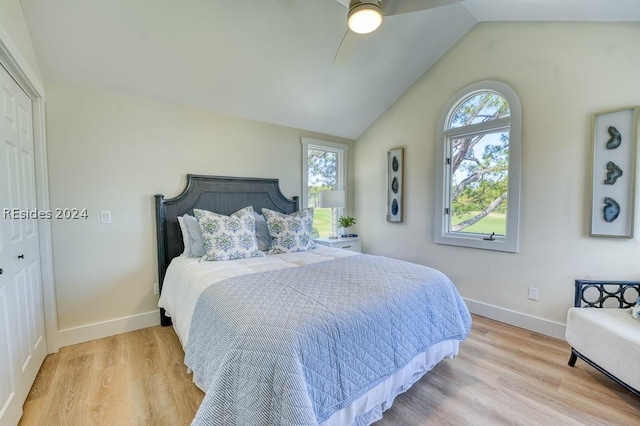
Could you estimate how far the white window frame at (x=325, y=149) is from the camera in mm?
3887

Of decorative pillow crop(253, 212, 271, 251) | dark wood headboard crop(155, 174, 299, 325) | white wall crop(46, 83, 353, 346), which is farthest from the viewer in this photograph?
decorative pillow crop(253, 212, 271, 251)

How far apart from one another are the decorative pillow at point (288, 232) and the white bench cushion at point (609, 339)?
230 cm

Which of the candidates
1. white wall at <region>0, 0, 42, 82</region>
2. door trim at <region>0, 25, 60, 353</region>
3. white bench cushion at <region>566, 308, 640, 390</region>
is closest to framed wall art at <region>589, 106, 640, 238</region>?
white bench cushion at <region>566, 308, 640, 390</region>

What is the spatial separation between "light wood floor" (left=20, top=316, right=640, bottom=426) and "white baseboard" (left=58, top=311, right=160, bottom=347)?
0.09m

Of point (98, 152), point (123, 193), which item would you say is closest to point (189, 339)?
point (123, 193)

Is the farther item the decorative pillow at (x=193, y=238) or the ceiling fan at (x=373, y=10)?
the decorative pillow at (x=193, y=238)

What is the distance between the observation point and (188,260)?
2.48 meters

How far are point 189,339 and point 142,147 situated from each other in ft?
6.63

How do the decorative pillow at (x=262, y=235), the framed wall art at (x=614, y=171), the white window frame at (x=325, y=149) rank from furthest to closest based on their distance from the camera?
the white window frame at (x=325, y=149) → the decorative pillow at (x=262, y=235) → the framed wall art at (x=614, y=171)

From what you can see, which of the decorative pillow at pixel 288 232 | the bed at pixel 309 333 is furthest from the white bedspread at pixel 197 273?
the decorative pillow at pixel 288 232

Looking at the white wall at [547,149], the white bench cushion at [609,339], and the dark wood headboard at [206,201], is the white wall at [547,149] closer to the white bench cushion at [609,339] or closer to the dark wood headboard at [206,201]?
the white bench cushion at [609,339]

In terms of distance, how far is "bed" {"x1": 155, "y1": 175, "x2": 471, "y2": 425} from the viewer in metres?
1.13

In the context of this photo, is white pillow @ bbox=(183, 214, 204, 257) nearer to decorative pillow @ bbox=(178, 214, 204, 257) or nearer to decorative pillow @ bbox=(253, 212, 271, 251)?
decorative pillow @ bbox=(178, 214, 204, 257)

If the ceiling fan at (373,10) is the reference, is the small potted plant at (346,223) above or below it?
below
